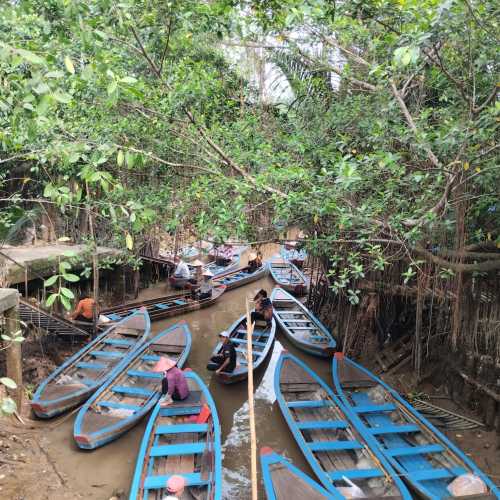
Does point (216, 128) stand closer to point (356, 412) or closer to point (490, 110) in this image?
point (490, 110)

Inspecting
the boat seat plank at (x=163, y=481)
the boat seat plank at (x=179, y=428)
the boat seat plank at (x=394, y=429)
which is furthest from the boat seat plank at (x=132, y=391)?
the boat seat plank at (x=394, y=429)

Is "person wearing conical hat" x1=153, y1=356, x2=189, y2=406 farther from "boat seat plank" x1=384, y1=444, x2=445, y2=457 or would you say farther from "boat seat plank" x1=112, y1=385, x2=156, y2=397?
"boat seat plank" x1=384, y1=444, x2=445, y2=457

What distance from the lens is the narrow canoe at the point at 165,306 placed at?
931 cm

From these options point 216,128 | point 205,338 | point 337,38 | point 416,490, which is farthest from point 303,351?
point 337,38

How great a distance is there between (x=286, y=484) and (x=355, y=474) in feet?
2.96

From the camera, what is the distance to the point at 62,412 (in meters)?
5.61

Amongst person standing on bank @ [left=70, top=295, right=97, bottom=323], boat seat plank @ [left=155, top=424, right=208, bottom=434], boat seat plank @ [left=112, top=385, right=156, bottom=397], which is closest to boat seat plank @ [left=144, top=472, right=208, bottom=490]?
boat seat plank @ [left=155, top=424, right=208, bottom=434]

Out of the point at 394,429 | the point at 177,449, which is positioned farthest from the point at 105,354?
the point at 394,429

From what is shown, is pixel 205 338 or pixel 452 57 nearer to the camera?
pixel 452 57

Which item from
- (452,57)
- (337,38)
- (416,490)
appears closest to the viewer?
(416,490)

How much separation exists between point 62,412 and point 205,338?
4193mm

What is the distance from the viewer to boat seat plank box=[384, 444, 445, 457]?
15.4ft

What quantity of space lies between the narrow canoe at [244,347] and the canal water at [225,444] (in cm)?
30

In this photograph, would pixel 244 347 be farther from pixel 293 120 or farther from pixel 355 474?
pixel 293 120
